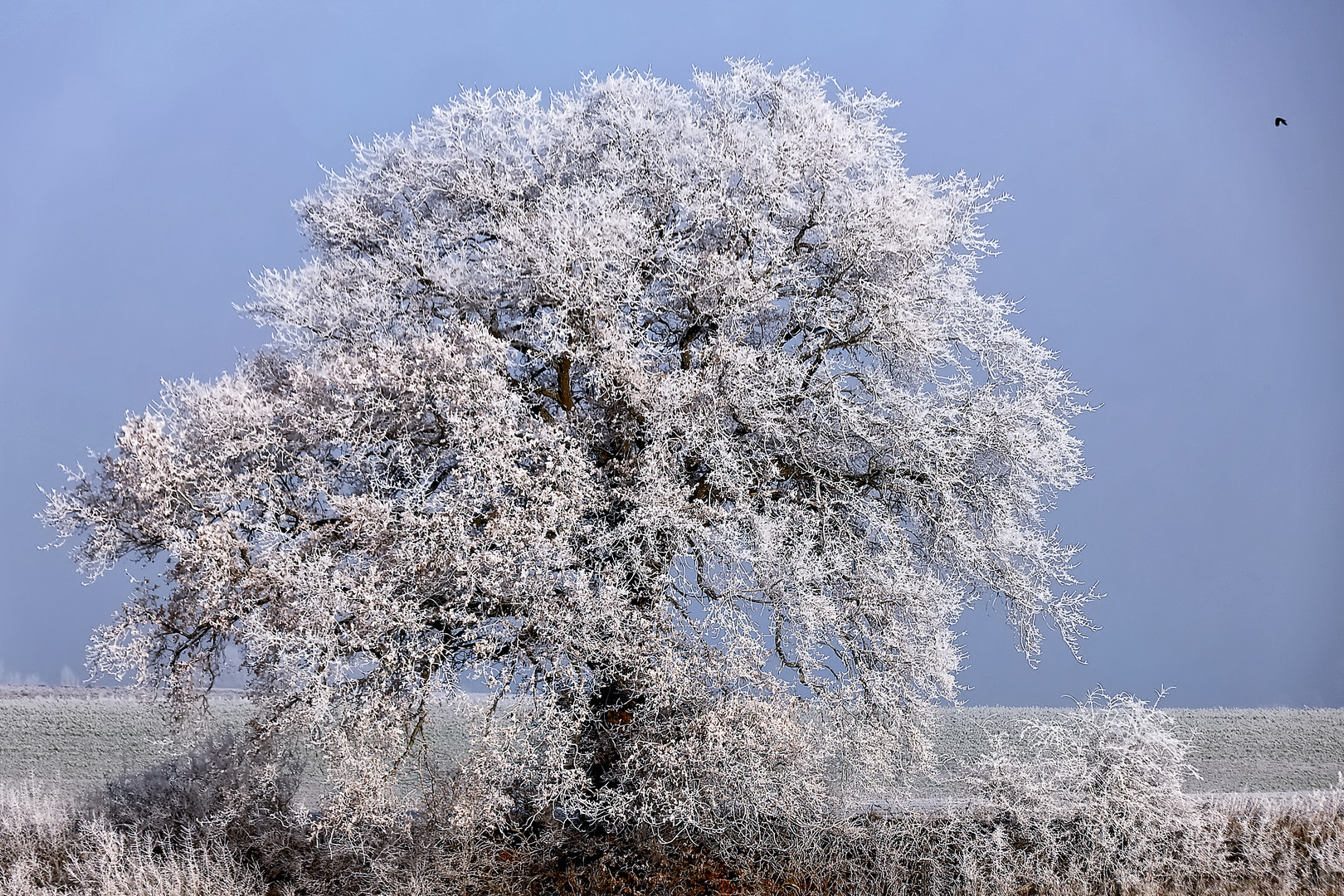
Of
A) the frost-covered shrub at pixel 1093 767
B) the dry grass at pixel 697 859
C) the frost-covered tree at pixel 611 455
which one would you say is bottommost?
the dry grass at pixel 697 859

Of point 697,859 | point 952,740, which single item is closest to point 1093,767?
point 697,859

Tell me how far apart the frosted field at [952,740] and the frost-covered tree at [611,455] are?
200 inches

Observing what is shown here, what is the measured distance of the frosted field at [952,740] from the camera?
45.5 ft

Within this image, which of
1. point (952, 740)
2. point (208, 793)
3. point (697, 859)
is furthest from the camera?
point (952, 740)

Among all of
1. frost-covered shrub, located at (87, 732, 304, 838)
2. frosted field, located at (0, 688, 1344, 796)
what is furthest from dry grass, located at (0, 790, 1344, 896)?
frosted field, located at (0, 688, 1344, 796)

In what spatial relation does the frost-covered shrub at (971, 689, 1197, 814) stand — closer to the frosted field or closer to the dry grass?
the dry grass

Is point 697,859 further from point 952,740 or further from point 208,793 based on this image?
A: point 952,740

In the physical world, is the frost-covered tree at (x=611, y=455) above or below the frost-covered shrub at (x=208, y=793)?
above

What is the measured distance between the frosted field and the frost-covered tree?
200 inches

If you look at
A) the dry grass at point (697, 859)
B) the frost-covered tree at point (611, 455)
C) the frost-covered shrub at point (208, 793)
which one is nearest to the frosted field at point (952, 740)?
the frost-covered shrub at point (208, 793)

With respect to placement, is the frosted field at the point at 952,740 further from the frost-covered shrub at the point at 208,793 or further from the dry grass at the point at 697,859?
the dry grass at the point at 697,859

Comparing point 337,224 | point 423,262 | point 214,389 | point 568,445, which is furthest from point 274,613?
point 337,224

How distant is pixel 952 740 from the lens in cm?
1561

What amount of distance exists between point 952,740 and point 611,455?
9.95m
